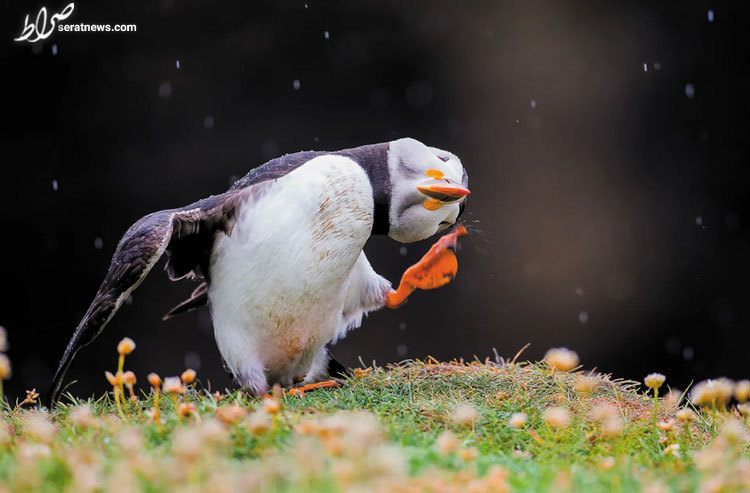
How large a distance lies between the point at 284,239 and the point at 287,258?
0.05 meters

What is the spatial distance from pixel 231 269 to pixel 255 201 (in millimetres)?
204

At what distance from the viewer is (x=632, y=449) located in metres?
1.65

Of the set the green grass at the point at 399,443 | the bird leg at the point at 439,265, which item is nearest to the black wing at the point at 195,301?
the green grass at the point at 399,443

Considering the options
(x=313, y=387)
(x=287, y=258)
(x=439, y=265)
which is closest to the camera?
(x=287, y=258)

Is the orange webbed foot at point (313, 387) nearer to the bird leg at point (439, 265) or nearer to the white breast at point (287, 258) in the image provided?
the white breast at point (287, 258)

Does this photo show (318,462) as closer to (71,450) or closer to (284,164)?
(71,450)

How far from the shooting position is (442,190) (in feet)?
6.84

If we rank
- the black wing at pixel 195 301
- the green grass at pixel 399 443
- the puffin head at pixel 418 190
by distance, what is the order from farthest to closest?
the black wing at pixel 195 301 → the puffin head at pixel 418 190 → the green grass at pixel 399 443

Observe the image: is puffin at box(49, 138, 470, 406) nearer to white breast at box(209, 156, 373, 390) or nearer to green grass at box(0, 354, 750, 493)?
white breast at box(209, 156, 373, 390)

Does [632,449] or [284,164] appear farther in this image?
[284,164]

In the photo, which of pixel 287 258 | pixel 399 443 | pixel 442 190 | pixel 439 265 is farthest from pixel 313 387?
pixel 399 443

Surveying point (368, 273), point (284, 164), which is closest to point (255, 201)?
point (284, 164)

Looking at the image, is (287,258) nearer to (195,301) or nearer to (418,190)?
(418,190)

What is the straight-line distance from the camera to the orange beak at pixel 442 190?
2.09 m
